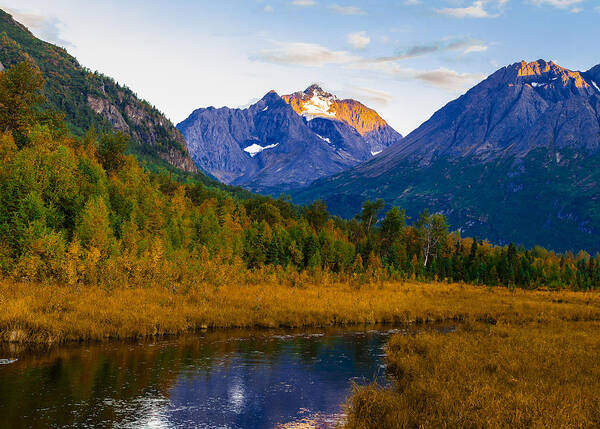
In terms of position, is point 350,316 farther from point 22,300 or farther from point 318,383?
point 22,300

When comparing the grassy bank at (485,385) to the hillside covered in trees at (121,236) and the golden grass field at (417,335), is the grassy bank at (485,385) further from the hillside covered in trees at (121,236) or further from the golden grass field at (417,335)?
the hillside covered in trees at (121,236)

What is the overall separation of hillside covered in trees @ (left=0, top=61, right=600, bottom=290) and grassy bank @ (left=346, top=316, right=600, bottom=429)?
3191 centimetres

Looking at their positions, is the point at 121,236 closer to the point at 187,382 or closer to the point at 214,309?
the point at 214,309

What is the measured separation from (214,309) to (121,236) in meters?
25.6

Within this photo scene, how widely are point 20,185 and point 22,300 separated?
2340cm

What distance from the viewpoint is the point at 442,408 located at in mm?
18250

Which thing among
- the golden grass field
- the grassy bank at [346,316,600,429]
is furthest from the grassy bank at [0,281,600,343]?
the grassy bank at [346,316,600,429]

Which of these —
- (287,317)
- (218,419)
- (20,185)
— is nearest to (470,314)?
(287,317)

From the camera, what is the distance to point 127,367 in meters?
28.3

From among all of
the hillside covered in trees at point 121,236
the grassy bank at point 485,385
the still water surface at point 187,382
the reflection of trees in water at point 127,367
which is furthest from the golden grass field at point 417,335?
the hillside covered in trees at point 121,236

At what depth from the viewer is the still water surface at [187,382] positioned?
20594 millimetres

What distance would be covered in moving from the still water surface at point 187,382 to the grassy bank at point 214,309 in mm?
2624

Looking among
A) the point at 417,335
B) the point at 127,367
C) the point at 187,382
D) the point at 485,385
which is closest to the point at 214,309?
the point at 127,367

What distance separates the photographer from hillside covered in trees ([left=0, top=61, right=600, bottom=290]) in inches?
1905
